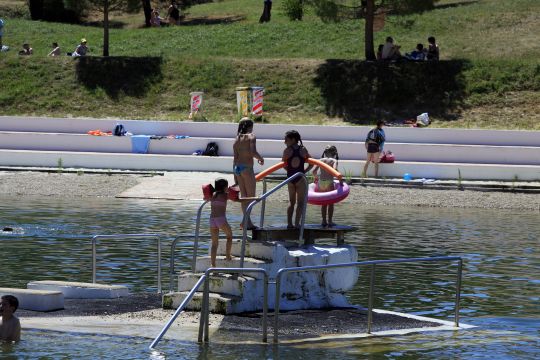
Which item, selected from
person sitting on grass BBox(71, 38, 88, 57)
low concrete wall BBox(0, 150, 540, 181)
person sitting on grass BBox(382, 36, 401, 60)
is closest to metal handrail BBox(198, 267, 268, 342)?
low concrete wall BBox(0, 150, 540, 181)

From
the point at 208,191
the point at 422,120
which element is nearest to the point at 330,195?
the point at 208,191

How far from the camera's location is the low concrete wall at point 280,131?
4031 cm

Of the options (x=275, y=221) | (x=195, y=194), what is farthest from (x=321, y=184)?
(x=195, y=194)

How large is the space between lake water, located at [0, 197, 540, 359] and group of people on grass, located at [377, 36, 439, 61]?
14829 mm

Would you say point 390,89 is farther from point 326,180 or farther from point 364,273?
point 326,180

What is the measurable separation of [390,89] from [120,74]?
10720mm

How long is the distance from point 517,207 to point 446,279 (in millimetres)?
13079

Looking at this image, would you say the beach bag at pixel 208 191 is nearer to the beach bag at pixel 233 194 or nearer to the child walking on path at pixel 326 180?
the beach bag at pixel 233 194

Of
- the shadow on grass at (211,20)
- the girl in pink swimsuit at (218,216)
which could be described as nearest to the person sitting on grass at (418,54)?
the shadow on grass at (211,20)

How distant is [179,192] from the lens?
3656 cm

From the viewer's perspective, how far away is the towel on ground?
1613 inches

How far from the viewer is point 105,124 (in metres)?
42.7

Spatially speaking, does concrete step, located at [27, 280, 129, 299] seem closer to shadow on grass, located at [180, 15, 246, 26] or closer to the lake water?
the lake water

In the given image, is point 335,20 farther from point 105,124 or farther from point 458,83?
point 105,124
